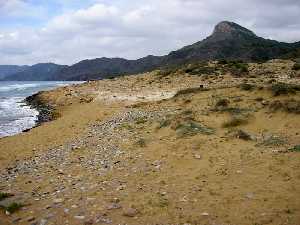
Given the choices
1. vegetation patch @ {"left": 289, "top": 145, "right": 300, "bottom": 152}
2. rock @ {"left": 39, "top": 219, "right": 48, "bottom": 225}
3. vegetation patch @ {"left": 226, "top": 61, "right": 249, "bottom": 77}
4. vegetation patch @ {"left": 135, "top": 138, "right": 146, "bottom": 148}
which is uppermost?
vegetation patch @ {"left": 226, "top": 61, "right": 249, "bottom": 77}

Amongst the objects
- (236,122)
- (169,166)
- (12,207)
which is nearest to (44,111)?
(236,122)

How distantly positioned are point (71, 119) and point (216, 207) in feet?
63.8

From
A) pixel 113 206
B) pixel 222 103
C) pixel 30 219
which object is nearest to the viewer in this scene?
pixel 30 219

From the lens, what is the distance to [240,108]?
20.6 m

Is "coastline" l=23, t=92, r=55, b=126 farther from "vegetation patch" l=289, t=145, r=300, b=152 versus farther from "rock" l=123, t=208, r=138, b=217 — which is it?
"rock" l=123, t=208, r=138, b=217

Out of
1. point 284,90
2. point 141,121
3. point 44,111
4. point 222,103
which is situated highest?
point 284,90

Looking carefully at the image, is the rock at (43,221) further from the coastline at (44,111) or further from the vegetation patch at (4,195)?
the coastline at (44,111)

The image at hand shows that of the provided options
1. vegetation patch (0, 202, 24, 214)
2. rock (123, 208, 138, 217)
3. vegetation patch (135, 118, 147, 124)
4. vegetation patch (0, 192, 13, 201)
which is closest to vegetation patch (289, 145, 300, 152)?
rock (123, 208, 138, 217)

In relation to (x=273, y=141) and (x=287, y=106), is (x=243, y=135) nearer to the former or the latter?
(x=273, y=141)

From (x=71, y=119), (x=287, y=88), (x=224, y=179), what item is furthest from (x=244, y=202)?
(x=71, y=119)

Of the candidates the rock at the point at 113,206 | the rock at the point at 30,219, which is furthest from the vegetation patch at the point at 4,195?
the rock at the point at 113,206

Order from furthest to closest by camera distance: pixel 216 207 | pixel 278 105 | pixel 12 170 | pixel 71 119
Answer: pixel 71 119
pixel 278 105
pixel 12 170
pixel 216 207

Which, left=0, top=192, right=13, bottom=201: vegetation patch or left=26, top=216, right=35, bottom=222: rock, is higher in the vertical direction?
left=0, top=192, right=13, bottom=201: vegetation patch

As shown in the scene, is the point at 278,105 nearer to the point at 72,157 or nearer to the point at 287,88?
the point at 287,88
